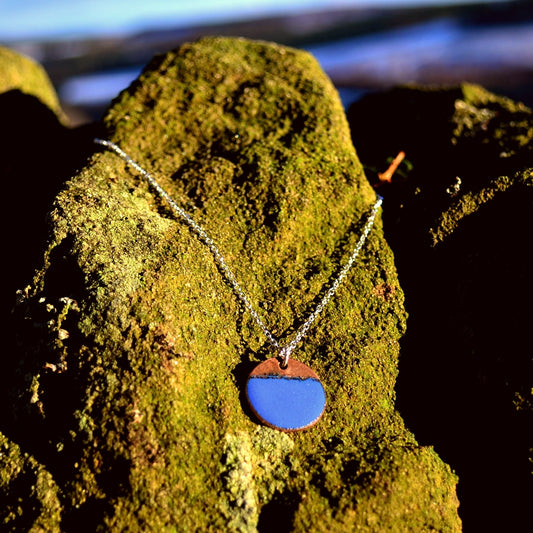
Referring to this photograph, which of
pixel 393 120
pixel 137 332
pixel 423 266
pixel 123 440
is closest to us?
pixel 123 440

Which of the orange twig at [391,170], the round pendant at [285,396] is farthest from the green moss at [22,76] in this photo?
the round pendant at [285,396]

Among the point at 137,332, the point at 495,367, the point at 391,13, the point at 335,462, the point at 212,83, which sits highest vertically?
the point at 212,83

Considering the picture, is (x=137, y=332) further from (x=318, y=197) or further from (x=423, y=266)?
(x=423, y=266)

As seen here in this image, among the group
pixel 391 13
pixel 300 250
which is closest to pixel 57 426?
pixel 300 250

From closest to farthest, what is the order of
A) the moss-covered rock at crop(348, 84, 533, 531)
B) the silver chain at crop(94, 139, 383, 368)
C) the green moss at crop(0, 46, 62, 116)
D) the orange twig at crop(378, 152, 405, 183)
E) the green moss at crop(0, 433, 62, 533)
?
1. the green moss at crop(0, 433, 62, 533)
2. the moss-covered rock at crop(348, 84, 533, 531)
3. the silver chain at crop(94, 139, 383, 368)
4. the orange twig at crop(378, 152, 405, 183)
5. the green moss at crop(0, 46, 62, 116)

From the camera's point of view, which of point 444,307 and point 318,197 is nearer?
point 444,307

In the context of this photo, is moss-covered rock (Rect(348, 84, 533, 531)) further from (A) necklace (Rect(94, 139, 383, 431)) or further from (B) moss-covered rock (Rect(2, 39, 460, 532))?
(A) necklace (Rect(94, 139, 383, 431))

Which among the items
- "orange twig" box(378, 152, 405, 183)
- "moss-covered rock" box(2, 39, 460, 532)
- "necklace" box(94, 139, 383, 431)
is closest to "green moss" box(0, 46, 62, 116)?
"moss-covered rock" box(2, 39, 460, 532)
